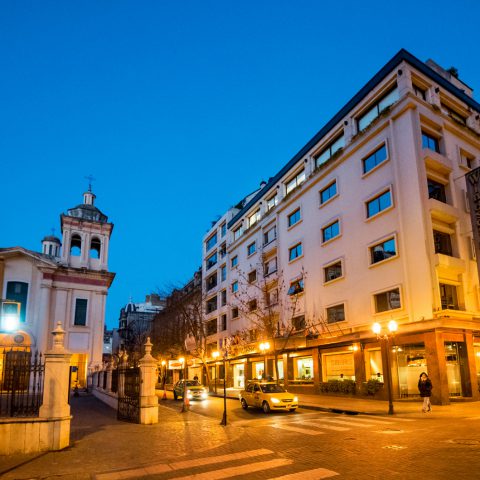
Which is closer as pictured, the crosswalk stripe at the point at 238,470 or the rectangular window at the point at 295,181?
the crosswalk stripe at the point at 238,470

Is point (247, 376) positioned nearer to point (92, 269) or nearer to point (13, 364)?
point (92, 269)

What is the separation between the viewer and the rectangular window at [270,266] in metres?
41.4

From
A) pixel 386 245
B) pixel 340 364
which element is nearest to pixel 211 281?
pixel 340 364

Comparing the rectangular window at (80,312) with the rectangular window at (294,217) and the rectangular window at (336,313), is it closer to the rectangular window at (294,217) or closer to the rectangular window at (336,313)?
the rectangular window at (294,217)

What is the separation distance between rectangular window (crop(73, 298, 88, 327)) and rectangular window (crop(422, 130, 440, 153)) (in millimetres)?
37804

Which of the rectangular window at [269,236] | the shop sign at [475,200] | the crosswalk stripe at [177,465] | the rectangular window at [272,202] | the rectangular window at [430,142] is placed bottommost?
the crosswalk stripe at [177,465]

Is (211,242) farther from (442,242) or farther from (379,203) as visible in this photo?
(442,242)

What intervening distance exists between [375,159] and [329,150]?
597 cm

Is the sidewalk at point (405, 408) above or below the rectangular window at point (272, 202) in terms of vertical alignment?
below

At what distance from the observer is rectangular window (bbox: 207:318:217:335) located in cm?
5586

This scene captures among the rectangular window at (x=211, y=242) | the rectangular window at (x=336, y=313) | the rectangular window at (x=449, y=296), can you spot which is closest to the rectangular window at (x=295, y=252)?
the rectangular window at (x=336, y=313)

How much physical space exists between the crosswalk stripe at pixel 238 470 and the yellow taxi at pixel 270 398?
11279mm

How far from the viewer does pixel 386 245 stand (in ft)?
87.8

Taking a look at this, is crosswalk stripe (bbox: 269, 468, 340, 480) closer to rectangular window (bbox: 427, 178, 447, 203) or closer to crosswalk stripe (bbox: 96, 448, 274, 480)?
crosswalk stripe (bbox: 96, 448, 274, 480)
